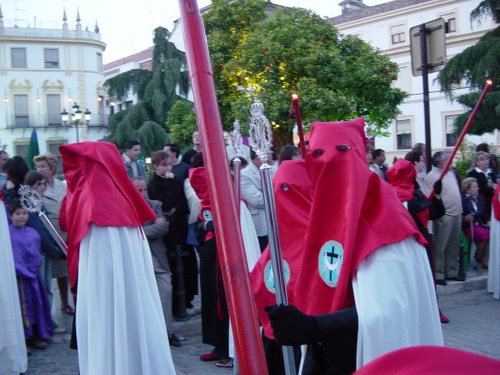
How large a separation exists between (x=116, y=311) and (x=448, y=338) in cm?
391

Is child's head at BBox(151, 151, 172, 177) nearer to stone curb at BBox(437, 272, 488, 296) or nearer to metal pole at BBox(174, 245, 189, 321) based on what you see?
metal pole at BBox(174, 245, 189, 321)

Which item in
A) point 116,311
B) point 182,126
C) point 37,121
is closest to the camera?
point 116,311

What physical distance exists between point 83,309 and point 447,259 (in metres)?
6.63

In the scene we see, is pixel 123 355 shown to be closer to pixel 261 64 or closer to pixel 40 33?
pixel 261 64

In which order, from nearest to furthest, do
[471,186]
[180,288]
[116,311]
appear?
[116,311] → [180,288] → [471,186]

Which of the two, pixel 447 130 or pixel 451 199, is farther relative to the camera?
pixel 447 130

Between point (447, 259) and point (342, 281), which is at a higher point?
point (342, 281)

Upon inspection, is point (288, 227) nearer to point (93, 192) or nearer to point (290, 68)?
point (93, 192)

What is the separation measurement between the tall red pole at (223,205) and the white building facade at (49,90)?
56.8m

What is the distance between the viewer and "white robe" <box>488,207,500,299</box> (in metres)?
9.46

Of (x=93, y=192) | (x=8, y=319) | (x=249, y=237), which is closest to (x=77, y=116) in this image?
(x=249, y=237)

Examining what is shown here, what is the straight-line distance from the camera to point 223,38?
22078 mm

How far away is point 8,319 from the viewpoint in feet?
18.9

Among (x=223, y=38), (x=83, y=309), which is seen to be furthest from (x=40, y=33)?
(x=83, y=309)
